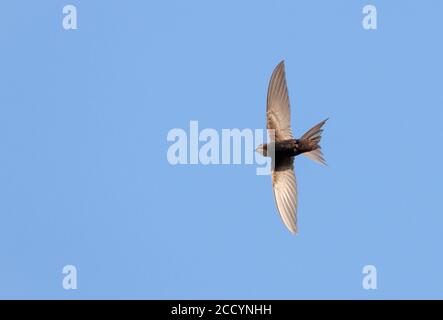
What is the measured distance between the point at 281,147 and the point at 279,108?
408mm

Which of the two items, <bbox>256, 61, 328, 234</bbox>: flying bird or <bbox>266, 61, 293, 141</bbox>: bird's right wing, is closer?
<bbox>256, 61, 328, 234</bbox>: flying bird

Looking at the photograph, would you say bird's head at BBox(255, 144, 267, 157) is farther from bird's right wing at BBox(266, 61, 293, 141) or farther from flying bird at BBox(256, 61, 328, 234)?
bird's right wing at BBox(266, 61, 293, 141)

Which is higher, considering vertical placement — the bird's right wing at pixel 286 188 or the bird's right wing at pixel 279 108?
the bird's right wing at pixel 279 108

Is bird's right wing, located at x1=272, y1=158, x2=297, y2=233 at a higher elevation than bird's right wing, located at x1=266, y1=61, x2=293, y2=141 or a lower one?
lower

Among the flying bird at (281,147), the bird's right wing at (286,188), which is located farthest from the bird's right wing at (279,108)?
the bird's right wing at (286,188)

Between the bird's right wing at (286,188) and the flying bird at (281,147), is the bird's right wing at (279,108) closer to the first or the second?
the flying bird at (281,147)

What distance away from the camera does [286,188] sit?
14.9 meters

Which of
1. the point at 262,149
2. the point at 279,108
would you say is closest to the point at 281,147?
the point at 262,149

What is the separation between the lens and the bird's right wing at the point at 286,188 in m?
14.8

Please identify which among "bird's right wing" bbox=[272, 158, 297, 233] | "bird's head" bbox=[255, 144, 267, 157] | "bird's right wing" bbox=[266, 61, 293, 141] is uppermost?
"bird's right wing" bbox=[266, 61, 293, 141]

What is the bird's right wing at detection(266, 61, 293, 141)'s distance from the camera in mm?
14875

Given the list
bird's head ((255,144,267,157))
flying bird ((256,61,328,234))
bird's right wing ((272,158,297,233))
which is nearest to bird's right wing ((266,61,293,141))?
flying bird ((256,61,328,234))

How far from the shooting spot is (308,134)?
47.7 ft

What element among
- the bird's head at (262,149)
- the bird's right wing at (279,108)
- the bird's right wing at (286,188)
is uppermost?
the bird's right wing at (279,108)
